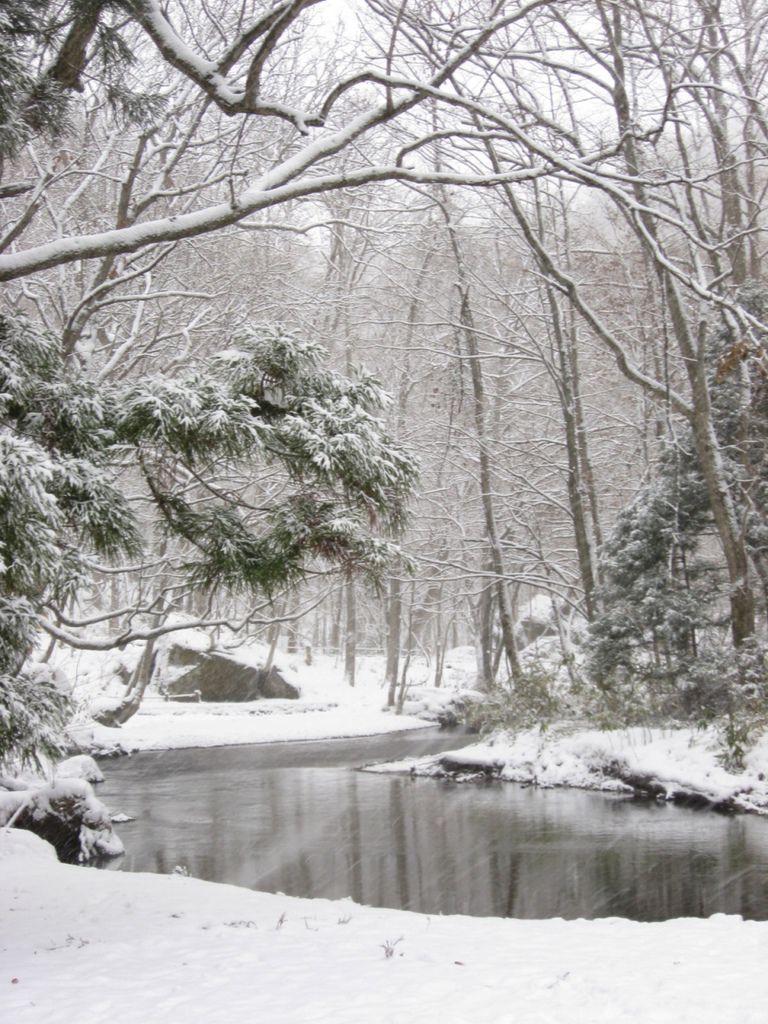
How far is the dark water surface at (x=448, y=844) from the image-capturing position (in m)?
8.39

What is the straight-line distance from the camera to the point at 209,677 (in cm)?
2678

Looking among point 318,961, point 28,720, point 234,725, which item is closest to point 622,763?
point 318,961

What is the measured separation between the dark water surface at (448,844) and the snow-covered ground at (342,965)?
2032mm

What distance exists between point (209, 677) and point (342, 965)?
2263 centimetres

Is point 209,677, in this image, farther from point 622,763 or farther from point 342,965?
point 342,965

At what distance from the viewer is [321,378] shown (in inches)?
193

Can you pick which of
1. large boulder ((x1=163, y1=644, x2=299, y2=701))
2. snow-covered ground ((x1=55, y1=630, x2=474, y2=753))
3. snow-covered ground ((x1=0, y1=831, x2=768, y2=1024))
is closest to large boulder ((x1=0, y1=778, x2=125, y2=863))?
snow-covered ground ((x1=0, y1=831, x2=768, y2=1024))

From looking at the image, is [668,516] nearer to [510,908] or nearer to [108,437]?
[510,908]

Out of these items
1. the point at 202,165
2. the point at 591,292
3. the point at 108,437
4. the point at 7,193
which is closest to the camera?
the point at 108,437

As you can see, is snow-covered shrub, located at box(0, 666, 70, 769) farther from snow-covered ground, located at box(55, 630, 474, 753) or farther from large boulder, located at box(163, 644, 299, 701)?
large boulder, located at box(163, 644, 299, 701)

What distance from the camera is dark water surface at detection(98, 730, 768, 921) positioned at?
839 centimetres

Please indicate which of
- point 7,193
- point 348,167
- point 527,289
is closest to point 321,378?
point 7,193

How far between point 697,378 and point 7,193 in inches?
423

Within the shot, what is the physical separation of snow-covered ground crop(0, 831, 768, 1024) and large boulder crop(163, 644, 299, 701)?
19806mm
